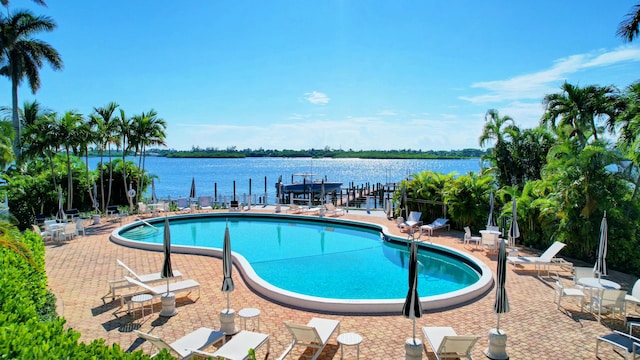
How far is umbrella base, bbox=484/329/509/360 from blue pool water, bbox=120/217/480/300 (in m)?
3.81

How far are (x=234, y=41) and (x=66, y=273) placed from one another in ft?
49.0

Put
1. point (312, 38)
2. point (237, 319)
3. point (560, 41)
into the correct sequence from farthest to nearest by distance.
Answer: point (312, 38) < point (560, 41) < point (237, 319)

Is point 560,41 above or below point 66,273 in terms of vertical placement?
above

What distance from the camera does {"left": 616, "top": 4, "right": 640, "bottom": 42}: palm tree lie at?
36.9ft

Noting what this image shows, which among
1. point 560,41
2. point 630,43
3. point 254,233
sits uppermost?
point 560,41

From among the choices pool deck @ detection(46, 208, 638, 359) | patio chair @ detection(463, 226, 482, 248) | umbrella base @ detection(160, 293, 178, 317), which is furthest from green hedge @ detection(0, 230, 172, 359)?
patio chair @ detection(463, 226, 482, 248)

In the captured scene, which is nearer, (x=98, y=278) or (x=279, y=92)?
(x=98, y=278)

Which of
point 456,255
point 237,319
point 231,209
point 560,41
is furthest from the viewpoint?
point 231,209

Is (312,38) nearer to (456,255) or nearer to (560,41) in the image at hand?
(560,41)

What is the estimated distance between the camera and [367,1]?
14.4 m

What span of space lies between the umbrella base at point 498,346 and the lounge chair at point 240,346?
352 centimetres

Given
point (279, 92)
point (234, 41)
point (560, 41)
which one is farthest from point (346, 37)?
point (279, 92)

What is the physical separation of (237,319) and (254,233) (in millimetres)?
10263

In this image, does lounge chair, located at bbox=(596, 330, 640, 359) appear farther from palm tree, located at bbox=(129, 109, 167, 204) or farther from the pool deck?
palm tree, located at bbox=(129, 109, 167, 204)
